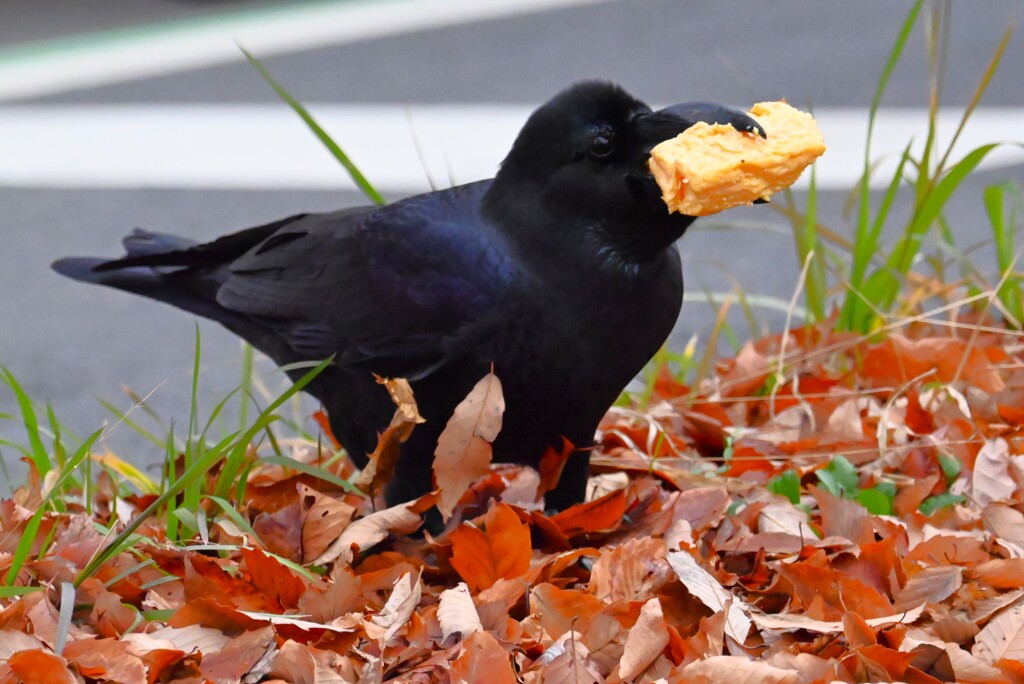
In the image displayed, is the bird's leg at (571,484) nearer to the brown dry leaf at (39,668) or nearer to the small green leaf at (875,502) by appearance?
the small green leaf at (875,502)

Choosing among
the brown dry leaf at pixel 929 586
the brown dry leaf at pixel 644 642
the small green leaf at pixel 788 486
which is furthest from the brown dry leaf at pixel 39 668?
the small green leaf at pixel 788 486

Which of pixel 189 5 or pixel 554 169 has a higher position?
pixel 189 5

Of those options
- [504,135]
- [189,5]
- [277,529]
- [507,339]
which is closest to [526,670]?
[507,339]

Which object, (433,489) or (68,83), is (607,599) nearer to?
(433,489)

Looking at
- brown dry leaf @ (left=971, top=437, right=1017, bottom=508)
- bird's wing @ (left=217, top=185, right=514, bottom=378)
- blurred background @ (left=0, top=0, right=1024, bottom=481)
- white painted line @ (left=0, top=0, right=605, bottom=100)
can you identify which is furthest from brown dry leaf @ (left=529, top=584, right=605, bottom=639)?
white painted line @ (left=0, top=0, right=605, bottom=100)

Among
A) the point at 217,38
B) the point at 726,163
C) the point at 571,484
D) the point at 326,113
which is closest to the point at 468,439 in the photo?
the point at 571,484

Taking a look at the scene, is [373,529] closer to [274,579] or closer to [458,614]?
[274,579]
